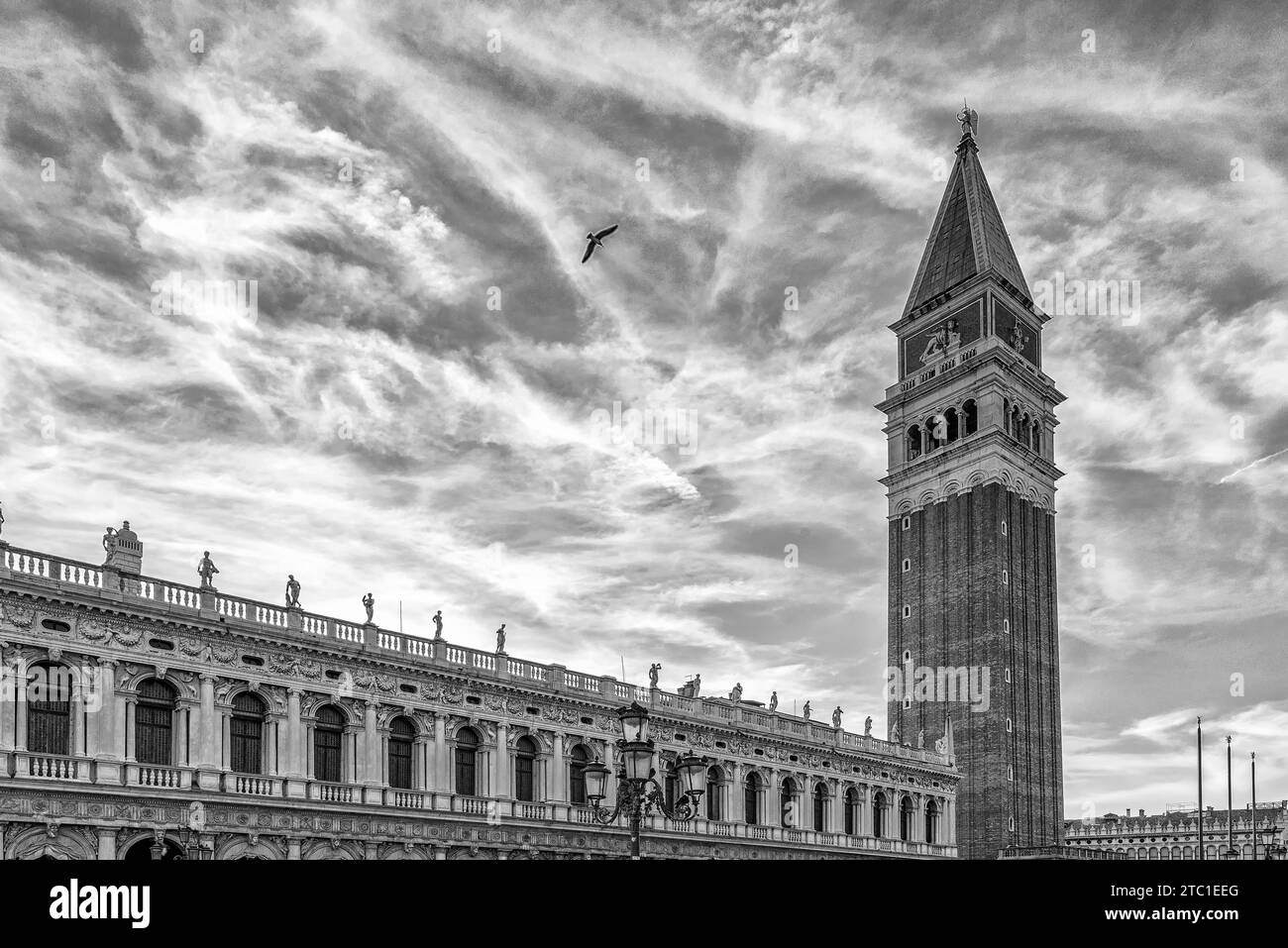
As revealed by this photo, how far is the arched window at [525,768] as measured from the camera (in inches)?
1656

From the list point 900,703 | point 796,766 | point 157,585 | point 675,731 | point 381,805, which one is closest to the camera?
point 157,585

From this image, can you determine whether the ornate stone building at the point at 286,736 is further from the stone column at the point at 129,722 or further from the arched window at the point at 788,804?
the arched window at the point at 788,804

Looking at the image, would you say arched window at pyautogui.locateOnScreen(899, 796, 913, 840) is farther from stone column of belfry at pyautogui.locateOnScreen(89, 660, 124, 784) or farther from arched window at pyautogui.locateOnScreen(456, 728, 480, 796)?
stone column of belfry at pyautogui.locateOnScreen(89, 660, 124, 784)

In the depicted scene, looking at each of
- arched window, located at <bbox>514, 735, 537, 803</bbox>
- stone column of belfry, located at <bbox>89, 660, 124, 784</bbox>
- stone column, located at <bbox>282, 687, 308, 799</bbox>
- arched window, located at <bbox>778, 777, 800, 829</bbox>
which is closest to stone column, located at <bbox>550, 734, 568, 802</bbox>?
arched window, located at <bbox>514, 735, 537, 803</bbox>

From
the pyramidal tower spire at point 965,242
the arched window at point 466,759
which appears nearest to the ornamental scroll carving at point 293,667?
the arched window at point 466,759

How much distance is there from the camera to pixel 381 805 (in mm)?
37094

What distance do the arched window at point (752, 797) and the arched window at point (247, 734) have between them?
75.7 feet

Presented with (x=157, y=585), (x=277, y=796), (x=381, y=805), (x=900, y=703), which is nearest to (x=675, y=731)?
(x=381, y=805)

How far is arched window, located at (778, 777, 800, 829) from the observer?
2056 inches

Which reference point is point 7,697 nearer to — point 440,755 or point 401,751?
point 401,751
